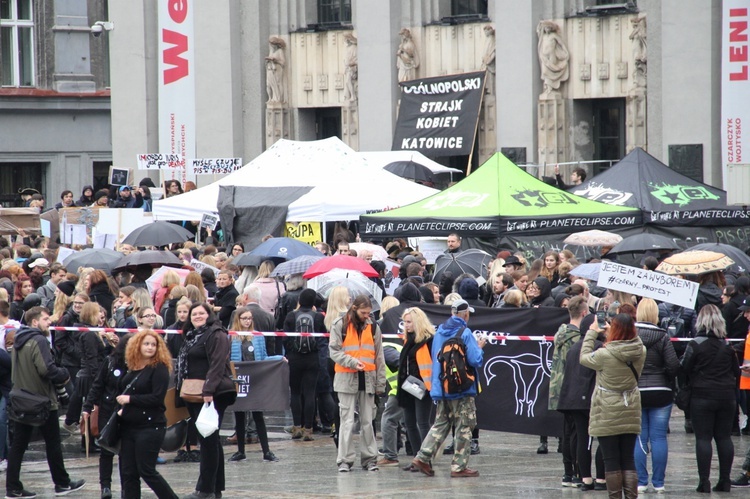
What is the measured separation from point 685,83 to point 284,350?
47.5ft

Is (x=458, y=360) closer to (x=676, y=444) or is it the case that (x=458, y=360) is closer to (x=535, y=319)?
(x=535, y=319)

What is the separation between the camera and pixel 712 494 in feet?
38.2

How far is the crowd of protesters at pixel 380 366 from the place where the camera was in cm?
1087

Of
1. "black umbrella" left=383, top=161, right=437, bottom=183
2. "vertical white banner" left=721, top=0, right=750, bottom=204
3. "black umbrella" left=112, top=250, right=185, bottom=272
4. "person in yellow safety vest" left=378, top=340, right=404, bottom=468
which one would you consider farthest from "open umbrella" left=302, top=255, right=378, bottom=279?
"vertical white banner" left=721, top=0, right=750, bottom=204

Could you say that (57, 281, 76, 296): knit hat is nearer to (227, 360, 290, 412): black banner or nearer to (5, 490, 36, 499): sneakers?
(227, 360, 290, 412): black banner

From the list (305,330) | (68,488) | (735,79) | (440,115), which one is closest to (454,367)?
(305,330)

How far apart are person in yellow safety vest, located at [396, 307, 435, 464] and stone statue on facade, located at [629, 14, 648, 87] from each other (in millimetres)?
16473

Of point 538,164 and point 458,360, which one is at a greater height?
point 538,164

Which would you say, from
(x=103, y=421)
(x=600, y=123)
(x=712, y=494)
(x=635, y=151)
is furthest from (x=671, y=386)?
(x=600, y=123)

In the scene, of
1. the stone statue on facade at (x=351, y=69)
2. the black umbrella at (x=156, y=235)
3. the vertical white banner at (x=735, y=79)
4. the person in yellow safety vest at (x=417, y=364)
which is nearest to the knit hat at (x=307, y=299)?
the person in yellow safety vest at (x=417, y=364)

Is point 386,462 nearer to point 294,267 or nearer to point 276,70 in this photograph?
point 294,267

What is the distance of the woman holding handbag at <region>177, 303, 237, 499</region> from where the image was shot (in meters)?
11.4

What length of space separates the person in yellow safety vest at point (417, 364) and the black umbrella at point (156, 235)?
30.0ft

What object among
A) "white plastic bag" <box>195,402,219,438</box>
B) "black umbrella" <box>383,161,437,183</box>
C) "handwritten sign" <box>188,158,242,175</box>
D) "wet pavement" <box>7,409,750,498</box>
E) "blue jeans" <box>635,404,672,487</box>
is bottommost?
"wet pavement" <box>7,409,750,498</box>
